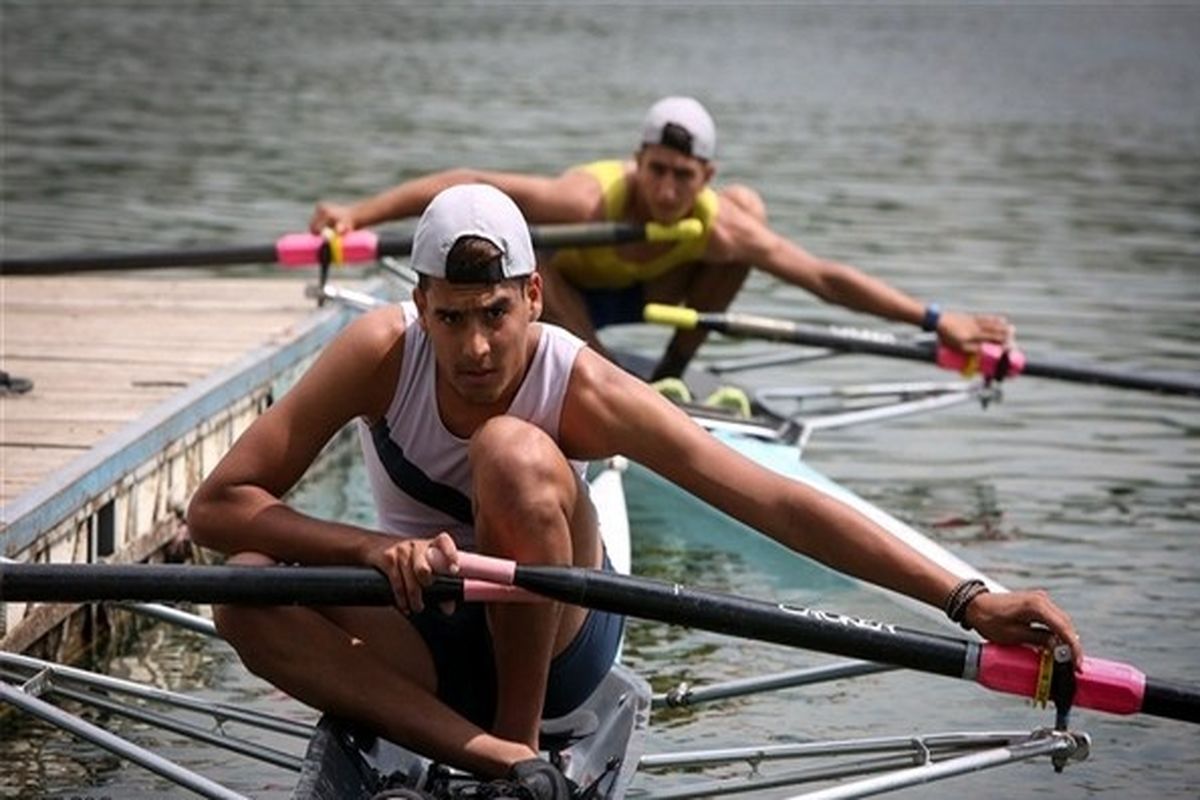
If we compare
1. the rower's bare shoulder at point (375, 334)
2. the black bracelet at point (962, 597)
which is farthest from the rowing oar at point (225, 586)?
the black bracelet at point (962, 597)

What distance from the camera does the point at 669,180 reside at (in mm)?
10445

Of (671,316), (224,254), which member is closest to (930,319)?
(671,316)

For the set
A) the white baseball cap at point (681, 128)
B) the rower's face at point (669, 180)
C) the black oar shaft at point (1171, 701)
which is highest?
the white baseball cap at point (681, 128)

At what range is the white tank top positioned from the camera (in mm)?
5992

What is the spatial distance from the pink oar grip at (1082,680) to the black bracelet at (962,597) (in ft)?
0.37

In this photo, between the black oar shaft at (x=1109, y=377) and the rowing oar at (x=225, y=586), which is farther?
the black oar shaft at (x=1109, y=377)

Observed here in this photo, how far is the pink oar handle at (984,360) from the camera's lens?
10.6 meters

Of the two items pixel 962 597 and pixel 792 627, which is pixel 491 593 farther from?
pixel 962 597

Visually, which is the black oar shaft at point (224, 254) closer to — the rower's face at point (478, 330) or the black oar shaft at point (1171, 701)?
the rower's face at point (478, 330)

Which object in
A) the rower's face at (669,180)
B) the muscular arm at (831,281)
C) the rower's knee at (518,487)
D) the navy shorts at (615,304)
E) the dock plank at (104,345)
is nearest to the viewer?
the rower's knee at (518,487)

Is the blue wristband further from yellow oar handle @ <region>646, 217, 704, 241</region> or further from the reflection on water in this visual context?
yellow oar handle @ <region>646, 217, 704, 241</region>

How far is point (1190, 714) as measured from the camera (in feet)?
18.8

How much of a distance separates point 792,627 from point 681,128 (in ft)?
15.6

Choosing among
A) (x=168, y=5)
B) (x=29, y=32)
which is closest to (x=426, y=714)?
(x=29, y=32)
